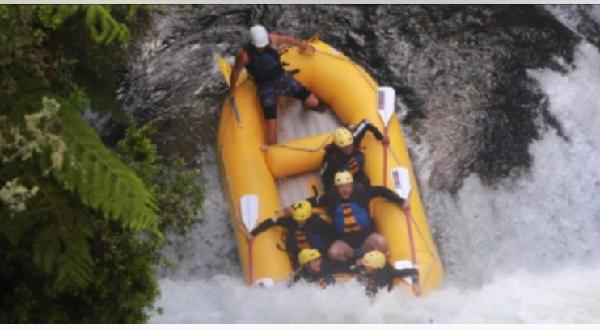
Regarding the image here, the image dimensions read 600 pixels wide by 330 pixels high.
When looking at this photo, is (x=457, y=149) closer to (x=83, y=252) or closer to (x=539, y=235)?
(x=539, y=235)

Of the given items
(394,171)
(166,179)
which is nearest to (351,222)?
(394,171)

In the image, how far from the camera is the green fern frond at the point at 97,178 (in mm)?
2820

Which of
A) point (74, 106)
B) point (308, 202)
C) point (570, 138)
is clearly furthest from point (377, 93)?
point (74, 106)

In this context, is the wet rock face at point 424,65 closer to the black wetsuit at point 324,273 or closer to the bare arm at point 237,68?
the bare arm at point 237,68

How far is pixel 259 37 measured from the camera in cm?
349

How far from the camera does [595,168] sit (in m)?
3.61

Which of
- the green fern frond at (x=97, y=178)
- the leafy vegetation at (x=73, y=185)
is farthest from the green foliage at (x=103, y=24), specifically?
the green fern frond at (x=97, y=178)

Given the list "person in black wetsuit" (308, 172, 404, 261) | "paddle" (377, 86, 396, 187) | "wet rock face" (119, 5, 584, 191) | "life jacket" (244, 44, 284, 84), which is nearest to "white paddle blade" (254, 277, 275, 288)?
"person in black wetsuit" (308, 172, 404, 261)

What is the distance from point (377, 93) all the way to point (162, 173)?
3.05 feet

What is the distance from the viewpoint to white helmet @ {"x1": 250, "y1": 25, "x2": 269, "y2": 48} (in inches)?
137

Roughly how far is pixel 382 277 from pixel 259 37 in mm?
1027

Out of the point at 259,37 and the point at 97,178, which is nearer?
the point at 97,178

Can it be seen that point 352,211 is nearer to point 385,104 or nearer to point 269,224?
point 269,224
